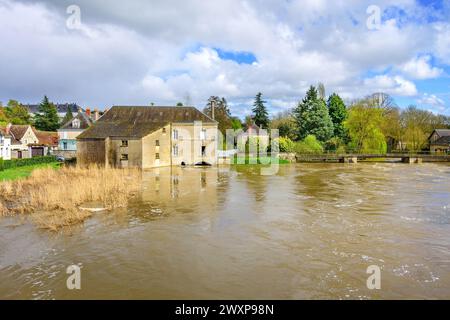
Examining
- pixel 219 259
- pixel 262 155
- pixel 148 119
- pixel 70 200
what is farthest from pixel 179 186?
pixel 262 155

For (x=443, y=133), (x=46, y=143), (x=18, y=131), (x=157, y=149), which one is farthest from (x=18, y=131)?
(x=443, y=133)

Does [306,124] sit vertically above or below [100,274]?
above

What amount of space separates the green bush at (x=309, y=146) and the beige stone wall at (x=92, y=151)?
27.3 meters

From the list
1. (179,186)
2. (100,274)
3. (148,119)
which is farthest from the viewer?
(148,119)

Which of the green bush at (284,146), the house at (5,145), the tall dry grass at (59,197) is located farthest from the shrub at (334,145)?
the house at (5,145)

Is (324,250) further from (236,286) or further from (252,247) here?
(236,286)

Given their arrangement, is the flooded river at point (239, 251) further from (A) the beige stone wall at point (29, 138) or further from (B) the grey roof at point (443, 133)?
(B) the grey roof at point (443, 133)

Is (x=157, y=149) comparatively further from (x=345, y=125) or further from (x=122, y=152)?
(x=345, y=125)

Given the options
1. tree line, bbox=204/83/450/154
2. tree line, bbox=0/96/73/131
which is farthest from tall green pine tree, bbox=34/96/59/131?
tree line, bbox=204/83/450/154

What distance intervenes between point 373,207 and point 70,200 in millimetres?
15386

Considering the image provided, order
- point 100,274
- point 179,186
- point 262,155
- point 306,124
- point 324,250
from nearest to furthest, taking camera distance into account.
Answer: point 100,274, point 324,250, point 179,186, point 262,155, point 306,124

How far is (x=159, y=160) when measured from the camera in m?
37.8
